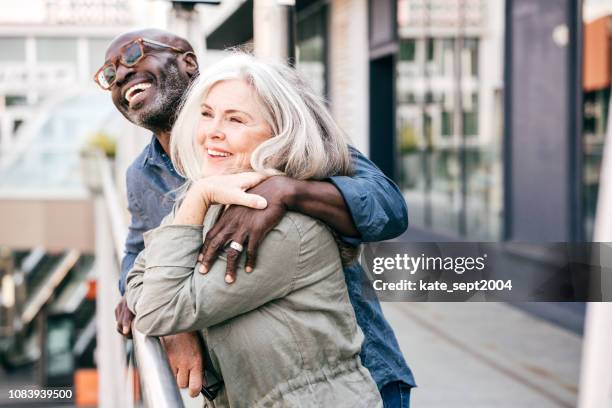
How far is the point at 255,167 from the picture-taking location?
4.94 ft

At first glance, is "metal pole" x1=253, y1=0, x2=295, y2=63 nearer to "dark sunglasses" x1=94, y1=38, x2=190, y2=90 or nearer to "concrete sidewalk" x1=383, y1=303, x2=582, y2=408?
"dark sunglasses" x1=94, y1=38, x2=190, y2=90

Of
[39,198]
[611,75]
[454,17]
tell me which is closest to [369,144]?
[454,17]

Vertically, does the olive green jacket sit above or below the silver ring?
below

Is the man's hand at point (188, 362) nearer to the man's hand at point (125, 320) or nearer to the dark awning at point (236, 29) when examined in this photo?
the man's hand at point (125, 320)

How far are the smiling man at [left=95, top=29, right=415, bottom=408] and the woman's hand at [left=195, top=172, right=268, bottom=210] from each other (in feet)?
0.05

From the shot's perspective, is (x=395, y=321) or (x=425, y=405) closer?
(x=425, y=405)

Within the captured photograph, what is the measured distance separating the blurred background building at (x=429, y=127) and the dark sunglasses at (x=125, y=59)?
207mm

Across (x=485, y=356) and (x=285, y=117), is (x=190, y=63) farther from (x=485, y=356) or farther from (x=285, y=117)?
(x=485, y=356)

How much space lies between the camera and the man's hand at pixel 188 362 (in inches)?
63.0

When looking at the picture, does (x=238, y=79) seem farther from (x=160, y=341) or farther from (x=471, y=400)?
(x=471, y=400)

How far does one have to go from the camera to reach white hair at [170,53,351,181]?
1.50 metres

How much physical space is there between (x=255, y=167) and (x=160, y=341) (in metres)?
0.39

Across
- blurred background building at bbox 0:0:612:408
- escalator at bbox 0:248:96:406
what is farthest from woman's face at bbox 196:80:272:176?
escalator at bbox 0:248:96:406

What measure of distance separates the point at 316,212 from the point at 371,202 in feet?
0.44
